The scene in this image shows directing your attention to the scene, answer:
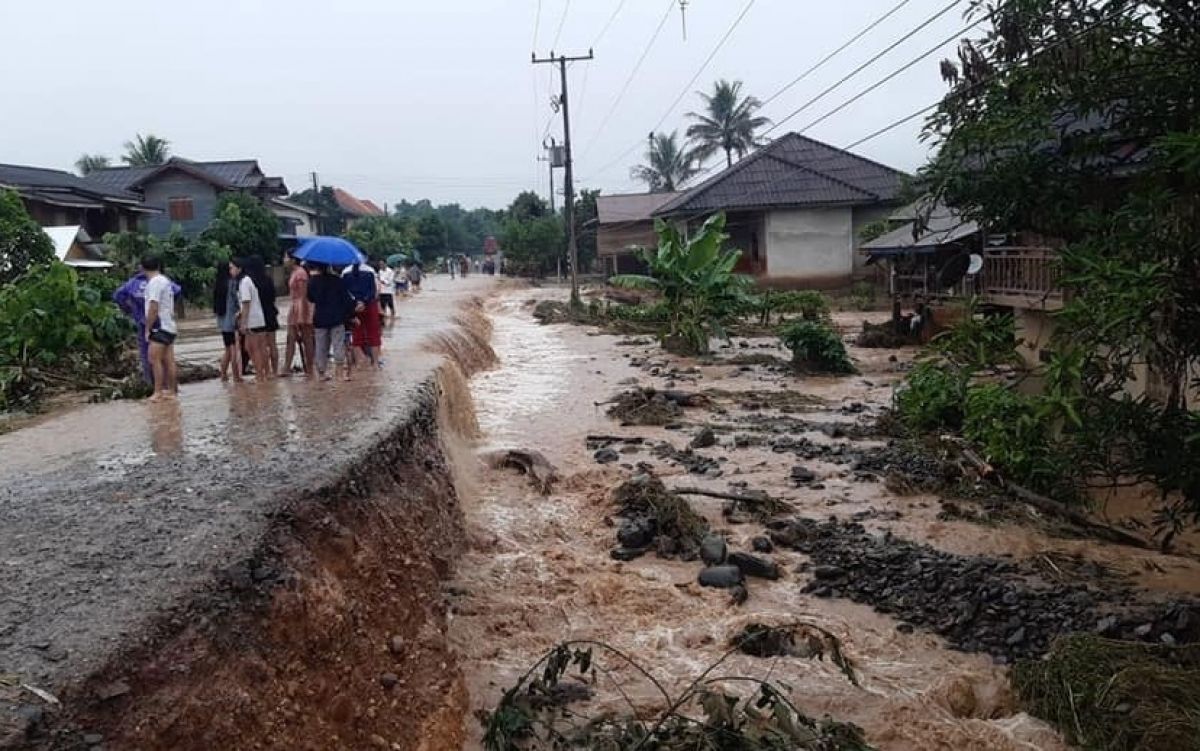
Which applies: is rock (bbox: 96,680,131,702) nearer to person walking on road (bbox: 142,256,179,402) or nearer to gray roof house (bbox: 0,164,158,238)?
person walking on road (bbox: 142,256,179,402)

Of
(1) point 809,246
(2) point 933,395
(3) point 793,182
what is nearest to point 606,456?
(2) point 933,395

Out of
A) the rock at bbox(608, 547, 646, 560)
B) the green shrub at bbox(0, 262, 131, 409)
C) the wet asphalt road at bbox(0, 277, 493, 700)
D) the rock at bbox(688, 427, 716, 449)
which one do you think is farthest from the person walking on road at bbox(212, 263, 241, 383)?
the rock at bbox(688, 427, 716, 449)

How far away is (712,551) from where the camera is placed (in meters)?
9.05

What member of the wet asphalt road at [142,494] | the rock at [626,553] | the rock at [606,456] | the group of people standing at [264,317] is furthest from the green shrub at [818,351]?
the rock at [626,553]

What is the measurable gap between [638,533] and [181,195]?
41.1 meters

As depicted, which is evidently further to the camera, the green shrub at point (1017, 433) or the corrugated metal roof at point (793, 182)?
the corrugated metal roof at point (793, 182)

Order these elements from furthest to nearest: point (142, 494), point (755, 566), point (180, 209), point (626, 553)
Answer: point (180, 209) < point (626, 553) < point (755, 566) < point (142, 494)

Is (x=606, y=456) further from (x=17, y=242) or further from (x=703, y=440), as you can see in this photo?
(x=17, y=242)

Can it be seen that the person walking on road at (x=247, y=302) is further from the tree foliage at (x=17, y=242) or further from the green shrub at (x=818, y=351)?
the green shrub at (x=818, y=351)

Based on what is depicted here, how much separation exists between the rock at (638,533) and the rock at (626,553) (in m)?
0.06

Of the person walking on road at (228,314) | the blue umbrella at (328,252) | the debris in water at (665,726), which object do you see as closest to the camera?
the debris in water at (665,726)

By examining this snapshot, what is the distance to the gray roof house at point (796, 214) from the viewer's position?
128 ft

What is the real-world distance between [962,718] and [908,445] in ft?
25.1

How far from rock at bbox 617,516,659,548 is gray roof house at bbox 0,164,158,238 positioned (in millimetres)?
27442
